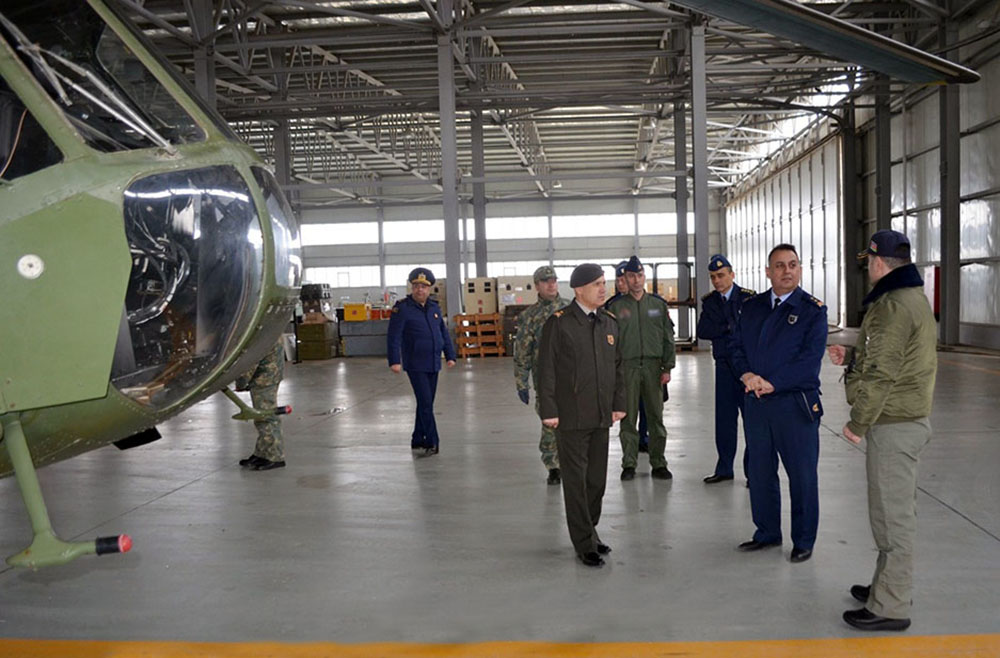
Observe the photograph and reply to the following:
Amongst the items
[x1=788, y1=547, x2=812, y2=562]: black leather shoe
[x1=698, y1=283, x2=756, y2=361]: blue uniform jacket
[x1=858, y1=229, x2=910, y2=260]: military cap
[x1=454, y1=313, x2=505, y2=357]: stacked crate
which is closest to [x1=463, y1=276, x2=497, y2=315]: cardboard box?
[x1=454, y1=313, x2=505, y2=357]: stacked crate

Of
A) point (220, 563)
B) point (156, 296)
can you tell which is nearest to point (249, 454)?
point (220, 563)

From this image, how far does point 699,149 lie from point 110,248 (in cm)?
1597

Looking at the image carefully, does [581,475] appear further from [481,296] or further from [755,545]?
[481,296]

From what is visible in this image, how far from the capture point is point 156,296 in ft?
10.2

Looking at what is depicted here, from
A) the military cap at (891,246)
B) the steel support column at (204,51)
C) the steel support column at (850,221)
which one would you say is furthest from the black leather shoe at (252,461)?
the steel support column at (850,221)

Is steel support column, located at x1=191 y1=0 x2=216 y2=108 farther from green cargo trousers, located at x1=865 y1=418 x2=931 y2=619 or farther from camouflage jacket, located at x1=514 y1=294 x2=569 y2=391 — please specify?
green cargo trousers, located at x1=865 y1=418 x2=931 y2=619

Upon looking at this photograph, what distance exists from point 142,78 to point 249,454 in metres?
5.65

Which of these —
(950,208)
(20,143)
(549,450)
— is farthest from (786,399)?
(950,208)

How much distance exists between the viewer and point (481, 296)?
1975 centimetres

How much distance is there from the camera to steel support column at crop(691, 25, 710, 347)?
55.4 feet

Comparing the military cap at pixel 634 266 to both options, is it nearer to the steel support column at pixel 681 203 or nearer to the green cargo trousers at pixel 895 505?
the green cargo trousers at pixel 895 505

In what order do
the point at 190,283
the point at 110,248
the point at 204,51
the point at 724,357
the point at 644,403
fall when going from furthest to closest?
1. the point at 204,51
2. the point at 644,403
3. the point at 724,357
4. the point at 190,283
5. the point at 110,248

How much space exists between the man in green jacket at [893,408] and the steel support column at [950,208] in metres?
16.2

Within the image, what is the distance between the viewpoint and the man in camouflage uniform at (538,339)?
6.47 meters
